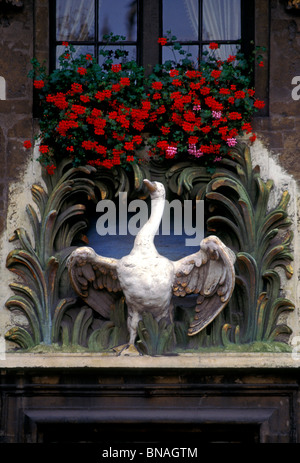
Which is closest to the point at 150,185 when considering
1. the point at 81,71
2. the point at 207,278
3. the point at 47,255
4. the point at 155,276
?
the point at 155,276

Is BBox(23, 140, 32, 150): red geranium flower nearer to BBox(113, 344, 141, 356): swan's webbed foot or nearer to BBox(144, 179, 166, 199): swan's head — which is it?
BBox(144, 179, 166, 199): swan's head

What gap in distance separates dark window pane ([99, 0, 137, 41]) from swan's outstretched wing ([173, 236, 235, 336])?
2.00 m

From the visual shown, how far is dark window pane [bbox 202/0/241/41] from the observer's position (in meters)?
11.3

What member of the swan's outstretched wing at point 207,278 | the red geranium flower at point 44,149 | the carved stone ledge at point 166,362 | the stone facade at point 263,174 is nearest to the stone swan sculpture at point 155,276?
the swan's outstretched wing at point 207,278

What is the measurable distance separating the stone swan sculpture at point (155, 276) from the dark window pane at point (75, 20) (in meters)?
1.54

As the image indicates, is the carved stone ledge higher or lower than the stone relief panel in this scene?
lower

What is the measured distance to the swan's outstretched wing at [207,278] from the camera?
10.4 m

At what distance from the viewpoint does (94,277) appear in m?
10.6

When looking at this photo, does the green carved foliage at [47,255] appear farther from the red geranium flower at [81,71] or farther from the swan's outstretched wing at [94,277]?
the red geranium flower at [81,71]

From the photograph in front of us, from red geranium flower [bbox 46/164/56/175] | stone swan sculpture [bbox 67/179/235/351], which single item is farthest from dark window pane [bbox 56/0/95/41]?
stone swan sculpture [bbox 67/179/235/351]

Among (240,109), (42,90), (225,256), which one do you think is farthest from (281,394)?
(42,90)

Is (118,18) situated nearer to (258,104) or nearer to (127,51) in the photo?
(127,51)

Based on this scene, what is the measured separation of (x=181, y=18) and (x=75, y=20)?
869mm
